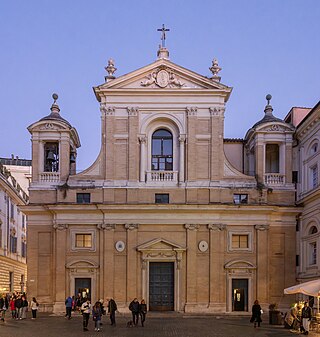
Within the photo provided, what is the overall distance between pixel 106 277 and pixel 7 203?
1918 cm

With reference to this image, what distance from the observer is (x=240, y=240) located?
4450 cm

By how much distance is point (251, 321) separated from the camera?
121 ft

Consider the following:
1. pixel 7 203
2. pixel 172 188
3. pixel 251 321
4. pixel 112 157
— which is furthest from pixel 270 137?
pixel 7 203

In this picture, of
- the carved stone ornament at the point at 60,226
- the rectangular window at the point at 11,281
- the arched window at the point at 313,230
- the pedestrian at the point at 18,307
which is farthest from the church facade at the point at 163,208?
the rectangular window at the point at 11,281

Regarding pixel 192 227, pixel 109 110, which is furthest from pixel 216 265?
pixel 109 110

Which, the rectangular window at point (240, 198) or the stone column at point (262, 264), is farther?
the rectangular window at point (240, 198)

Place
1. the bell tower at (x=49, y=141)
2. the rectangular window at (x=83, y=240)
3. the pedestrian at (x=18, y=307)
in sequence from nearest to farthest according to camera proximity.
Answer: the pedestrian at (x=18, y=307), the rectangular window at (x=83, y=240), the bell tower at (x=49, y=141)

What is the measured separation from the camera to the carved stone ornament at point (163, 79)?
45.1 meters

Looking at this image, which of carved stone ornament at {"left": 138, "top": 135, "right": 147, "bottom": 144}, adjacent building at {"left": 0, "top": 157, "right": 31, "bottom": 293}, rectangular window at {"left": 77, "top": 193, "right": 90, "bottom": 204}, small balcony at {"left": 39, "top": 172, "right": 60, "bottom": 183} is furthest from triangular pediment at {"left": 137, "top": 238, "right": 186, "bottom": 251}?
adjacent building at {"left": 0, "top": 157, "right": 31, "bottom": 293}

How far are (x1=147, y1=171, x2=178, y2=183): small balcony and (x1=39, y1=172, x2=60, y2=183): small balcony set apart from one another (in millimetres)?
6039

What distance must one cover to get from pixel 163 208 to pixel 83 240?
564 cm

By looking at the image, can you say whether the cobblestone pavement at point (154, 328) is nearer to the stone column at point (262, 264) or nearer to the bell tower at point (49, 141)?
the stone column at point (262, 264)

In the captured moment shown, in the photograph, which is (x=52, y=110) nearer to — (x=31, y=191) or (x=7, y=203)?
(x=31, y=191)

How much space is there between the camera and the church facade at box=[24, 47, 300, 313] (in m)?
43.7
